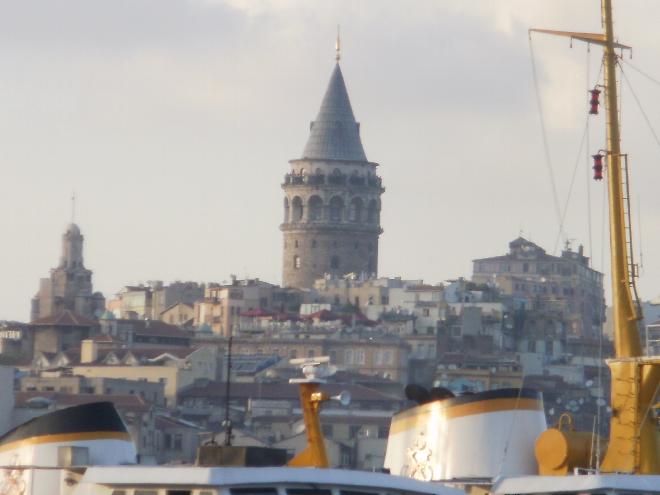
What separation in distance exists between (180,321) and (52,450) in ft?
511

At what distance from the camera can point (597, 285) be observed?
7736 inches

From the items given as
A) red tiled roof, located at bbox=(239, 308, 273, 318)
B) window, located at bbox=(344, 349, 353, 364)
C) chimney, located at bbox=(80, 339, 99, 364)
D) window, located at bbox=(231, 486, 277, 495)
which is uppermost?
red tiled roof, located at bbox=(239, 308, 273, 318)

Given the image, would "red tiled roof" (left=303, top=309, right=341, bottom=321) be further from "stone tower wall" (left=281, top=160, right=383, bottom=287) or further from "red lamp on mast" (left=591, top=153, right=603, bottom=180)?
"red lamp on mast" (left=591, top=153, right=603, bottom=180)

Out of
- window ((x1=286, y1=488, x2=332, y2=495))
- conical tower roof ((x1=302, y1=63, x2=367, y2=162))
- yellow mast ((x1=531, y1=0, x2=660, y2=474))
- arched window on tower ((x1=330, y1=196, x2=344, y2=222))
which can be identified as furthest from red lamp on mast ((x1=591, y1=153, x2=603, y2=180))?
arched window on tower ((x1=330, y1=196, x2=344, y2=222))

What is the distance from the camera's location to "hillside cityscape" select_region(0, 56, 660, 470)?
124375mm

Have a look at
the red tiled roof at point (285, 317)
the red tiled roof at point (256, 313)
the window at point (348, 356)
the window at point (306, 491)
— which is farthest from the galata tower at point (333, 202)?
the window at point (306, 491)

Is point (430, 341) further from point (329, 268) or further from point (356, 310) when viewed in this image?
point (329, 268)

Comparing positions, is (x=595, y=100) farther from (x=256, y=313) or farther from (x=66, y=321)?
(x=256, y=313)

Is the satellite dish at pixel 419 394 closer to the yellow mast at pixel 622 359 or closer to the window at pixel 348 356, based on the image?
the yellow mast at pixel 622 359

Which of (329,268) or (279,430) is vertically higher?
(329,268)

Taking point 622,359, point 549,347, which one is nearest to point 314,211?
point 549,347

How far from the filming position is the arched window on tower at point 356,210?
623 feet

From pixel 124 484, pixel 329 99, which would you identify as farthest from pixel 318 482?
pixel 329 99

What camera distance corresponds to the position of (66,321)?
158 m
